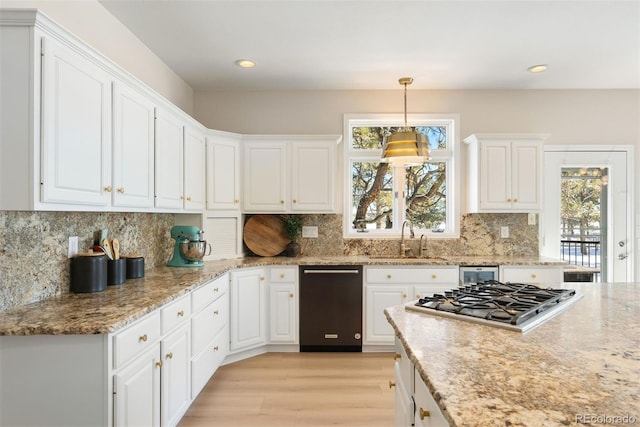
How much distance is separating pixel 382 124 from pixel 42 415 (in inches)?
144

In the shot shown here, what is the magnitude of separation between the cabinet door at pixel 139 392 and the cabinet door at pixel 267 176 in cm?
200

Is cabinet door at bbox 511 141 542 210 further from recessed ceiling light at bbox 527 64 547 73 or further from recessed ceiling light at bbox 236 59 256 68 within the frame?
recessed ceiling light at bbox 236 59 256 68

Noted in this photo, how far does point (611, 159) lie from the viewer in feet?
13.0

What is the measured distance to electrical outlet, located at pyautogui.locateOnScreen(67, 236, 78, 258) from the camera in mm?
2073

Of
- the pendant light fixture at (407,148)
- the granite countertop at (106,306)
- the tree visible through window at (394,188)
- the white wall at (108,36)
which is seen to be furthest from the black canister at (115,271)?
the tree visible through window at (394,188)

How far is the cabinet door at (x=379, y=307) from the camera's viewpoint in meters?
3.40

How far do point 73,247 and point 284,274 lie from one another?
1.76m

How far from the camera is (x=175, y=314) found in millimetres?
2057

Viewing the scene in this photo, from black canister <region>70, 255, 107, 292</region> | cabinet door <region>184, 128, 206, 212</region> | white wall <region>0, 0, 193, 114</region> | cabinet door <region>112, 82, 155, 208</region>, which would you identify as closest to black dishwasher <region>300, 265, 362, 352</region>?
cabinet door <region>184, 128, 206, 212</region>

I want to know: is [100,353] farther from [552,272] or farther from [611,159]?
[611,159]

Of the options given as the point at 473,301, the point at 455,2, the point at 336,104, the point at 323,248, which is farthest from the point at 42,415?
the point at 336,104

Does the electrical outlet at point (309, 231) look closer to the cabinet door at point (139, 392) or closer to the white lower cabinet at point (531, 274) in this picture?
the white lower cabinet at point (531, 274)

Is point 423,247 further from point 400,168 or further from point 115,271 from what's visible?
point 115,271

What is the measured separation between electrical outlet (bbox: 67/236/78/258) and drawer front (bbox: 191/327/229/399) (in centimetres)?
96
